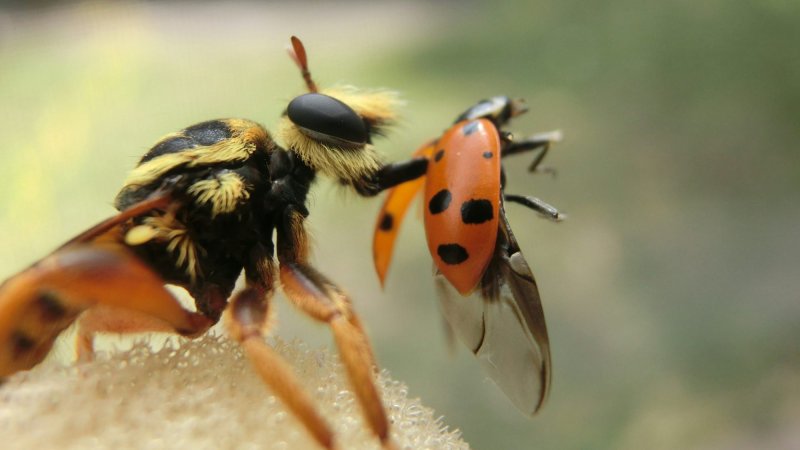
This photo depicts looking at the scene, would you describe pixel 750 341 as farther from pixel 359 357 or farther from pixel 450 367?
pixel 359 357

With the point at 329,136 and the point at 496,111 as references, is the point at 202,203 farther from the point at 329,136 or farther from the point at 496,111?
the point at 496,111

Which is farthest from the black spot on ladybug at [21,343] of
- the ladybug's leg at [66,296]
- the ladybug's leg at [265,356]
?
the ladybug's leg at [265,356]

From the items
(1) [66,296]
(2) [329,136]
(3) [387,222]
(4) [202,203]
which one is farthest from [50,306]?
(3) [387,222]

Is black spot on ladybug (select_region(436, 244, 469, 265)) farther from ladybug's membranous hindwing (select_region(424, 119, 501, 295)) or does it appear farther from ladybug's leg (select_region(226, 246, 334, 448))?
ladybug's leg (select_region(226, 246, 334, 448))

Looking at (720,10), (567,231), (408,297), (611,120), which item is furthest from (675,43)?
(408,297)

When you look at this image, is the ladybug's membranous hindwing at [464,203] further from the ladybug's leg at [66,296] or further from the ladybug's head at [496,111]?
the ladybug's leg at [66,296]

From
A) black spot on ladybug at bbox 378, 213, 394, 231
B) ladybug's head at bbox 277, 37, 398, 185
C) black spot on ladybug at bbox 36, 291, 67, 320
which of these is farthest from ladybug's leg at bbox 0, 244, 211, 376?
black spot on ladybug at bbox 378, 213, 394, 231
